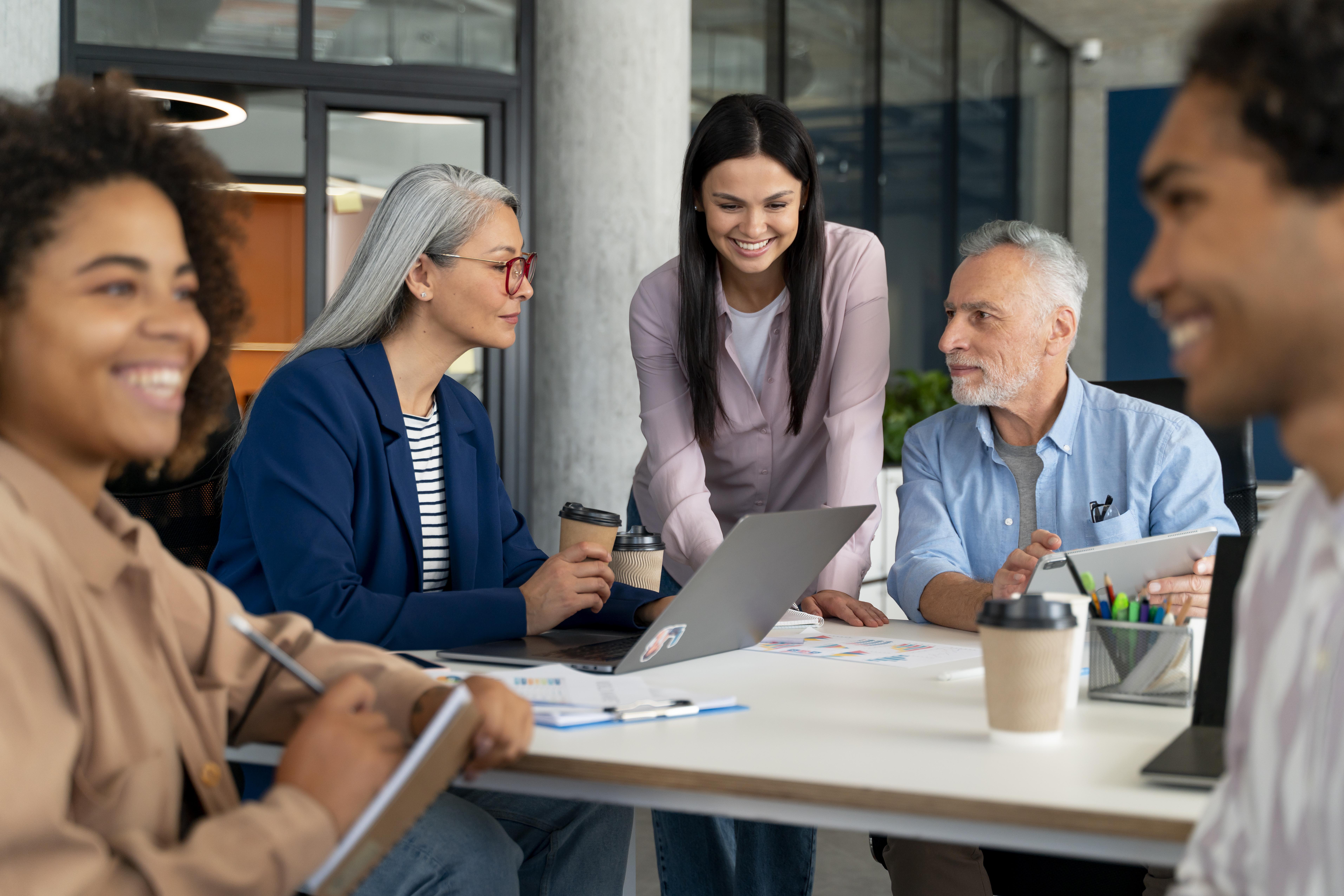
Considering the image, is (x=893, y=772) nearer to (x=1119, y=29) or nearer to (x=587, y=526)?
(x=587, y=526)

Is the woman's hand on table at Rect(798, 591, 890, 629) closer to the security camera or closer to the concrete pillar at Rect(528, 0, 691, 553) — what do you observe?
the concrete pillar at Rect(528, 0, 691, 553)

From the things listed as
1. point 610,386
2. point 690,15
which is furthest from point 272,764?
point 690,15

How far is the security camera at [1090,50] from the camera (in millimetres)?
9859

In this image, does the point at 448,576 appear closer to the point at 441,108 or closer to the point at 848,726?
the point at 848,726

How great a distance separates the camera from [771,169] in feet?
7.96

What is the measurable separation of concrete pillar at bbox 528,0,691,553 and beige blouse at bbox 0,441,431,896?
11.7 ft

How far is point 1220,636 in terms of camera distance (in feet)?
4.42

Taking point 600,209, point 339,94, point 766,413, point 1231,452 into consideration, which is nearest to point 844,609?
point 766,413

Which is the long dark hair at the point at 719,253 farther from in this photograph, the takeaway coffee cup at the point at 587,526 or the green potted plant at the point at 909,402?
the green potted plant at the point at 909,402

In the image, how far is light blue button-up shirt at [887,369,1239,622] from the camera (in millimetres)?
2221

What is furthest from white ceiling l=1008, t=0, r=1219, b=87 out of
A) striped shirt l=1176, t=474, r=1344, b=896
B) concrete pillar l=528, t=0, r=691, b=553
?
striped shirt l=1176, t=474, r=1344, b=896

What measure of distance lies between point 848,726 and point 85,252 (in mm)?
824

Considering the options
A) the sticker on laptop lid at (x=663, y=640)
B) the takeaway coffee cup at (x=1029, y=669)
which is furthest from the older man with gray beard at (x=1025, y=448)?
the takeaway coffee cup at (x=1029, y=669)

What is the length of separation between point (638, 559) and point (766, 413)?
619 millimetres
